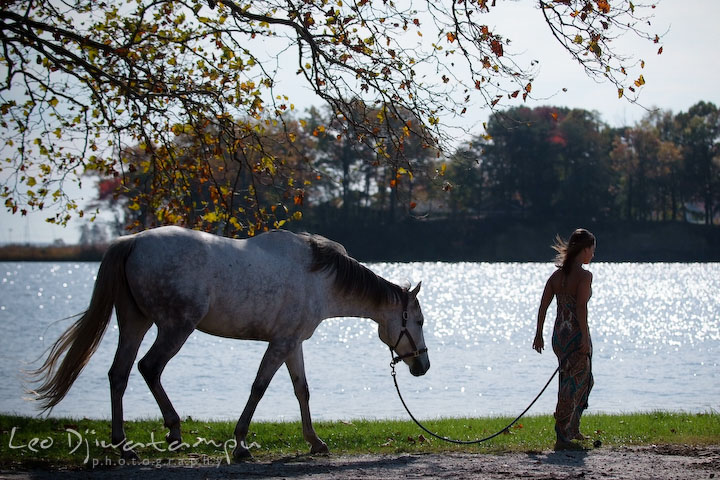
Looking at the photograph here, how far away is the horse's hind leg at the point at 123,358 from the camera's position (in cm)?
793

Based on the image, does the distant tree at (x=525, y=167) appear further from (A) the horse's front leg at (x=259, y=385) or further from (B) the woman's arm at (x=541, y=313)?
(A) the horse's front leg at (x=259, y=385)

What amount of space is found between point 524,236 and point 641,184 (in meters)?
13.3

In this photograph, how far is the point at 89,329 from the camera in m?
8.09

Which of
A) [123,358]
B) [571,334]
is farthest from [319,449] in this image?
[571,334]

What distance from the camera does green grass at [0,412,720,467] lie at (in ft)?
29.1

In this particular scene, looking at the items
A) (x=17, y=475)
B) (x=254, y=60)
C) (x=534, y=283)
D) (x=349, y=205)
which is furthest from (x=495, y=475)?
(x=349, y=205)

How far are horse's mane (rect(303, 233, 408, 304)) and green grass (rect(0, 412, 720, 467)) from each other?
5.48 feet

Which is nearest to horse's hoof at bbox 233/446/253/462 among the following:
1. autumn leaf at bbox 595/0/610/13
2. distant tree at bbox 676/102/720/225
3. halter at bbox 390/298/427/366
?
halter at bbox 390/298/427/366

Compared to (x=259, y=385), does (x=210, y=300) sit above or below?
above

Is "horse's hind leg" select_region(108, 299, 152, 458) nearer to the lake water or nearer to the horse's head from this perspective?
the lake water

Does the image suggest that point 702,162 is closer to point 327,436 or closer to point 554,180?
point 554,180

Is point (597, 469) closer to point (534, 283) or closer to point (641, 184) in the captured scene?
point (534, 283)

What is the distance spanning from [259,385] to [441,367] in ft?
52.8

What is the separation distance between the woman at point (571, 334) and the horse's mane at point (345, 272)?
1.69 meters
